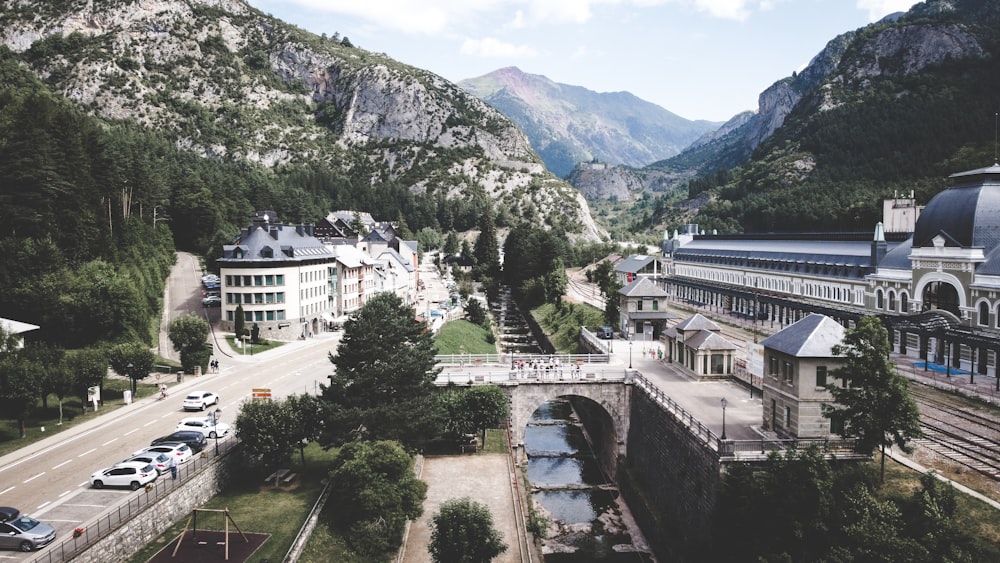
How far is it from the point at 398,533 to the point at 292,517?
5.11 m

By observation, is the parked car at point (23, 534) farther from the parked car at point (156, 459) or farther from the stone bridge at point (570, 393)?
the stone bridge at point (570, 393)

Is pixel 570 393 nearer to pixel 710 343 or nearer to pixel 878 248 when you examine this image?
pixel 710 343

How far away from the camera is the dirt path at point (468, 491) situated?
29.9 meters

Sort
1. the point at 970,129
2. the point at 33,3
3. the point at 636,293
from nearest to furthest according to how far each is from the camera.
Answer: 1. the point at 636,293
2. the point at 970,129
3. the point at 33,3

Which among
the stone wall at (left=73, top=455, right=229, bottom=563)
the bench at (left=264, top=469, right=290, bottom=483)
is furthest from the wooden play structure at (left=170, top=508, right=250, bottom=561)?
the bench at (left=264, top=469, right=290, bottom=483)

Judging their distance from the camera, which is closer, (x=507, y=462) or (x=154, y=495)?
(x=154, y=495)

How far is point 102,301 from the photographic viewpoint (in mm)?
47719

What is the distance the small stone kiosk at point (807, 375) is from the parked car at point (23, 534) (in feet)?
104

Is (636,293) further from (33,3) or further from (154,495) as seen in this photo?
(33,3)

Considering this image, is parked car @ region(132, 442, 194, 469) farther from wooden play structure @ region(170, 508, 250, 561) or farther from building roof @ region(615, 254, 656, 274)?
building roof @ region(615, 254, 656, 274)

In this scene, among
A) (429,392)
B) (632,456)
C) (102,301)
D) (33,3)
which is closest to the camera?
(429,392)

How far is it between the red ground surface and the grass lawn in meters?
13.1

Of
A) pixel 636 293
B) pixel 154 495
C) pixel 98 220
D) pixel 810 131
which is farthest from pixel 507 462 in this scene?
pixel 810 131

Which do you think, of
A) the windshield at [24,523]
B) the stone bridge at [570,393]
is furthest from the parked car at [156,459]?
the stone bridge at [570,393]
